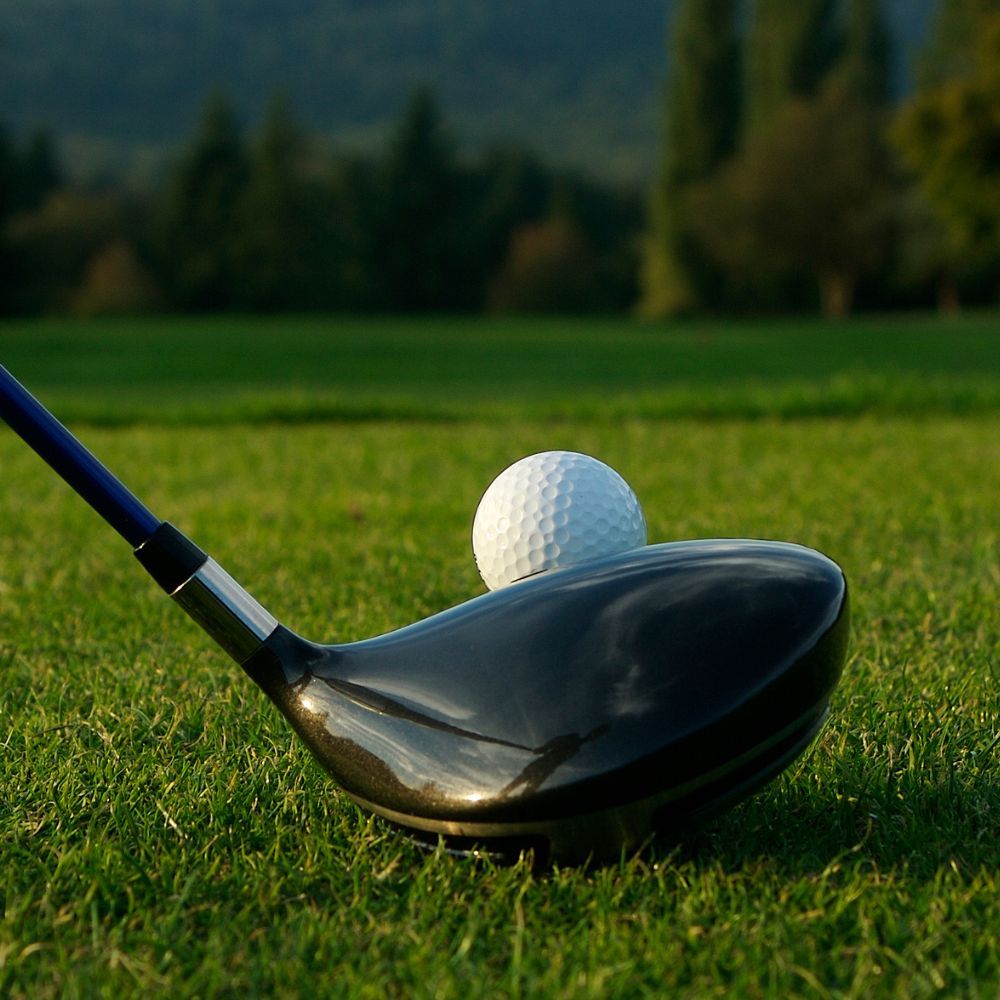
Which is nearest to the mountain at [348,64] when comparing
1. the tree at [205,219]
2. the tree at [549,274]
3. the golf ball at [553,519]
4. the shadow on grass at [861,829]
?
the tree at [549,274]

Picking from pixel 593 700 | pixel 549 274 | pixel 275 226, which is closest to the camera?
pixel 593 700

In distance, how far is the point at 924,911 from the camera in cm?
136

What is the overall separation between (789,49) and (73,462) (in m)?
55.6

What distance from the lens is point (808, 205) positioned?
152 ft

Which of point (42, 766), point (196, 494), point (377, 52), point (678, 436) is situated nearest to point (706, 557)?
point (42, 766)

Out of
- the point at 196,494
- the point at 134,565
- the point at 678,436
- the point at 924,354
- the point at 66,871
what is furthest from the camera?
the point at 924,354

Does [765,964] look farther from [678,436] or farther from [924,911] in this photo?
[678,436]

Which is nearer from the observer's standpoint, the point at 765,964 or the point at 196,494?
the point at 765,964

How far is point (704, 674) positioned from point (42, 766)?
1.11m

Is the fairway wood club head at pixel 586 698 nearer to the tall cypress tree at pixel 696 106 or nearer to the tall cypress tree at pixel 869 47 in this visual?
the tall cypress tree at pixel 696 106

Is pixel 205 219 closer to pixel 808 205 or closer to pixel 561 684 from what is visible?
pixel 808 205

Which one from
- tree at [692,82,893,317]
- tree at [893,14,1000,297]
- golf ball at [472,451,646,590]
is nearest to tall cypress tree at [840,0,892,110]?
tree at [692,82,893,317]

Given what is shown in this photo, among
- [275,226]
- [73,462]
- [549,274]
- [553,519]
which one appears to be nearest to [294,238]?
[275,226]

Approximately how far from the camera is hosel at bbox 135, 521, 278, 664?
1525mm
